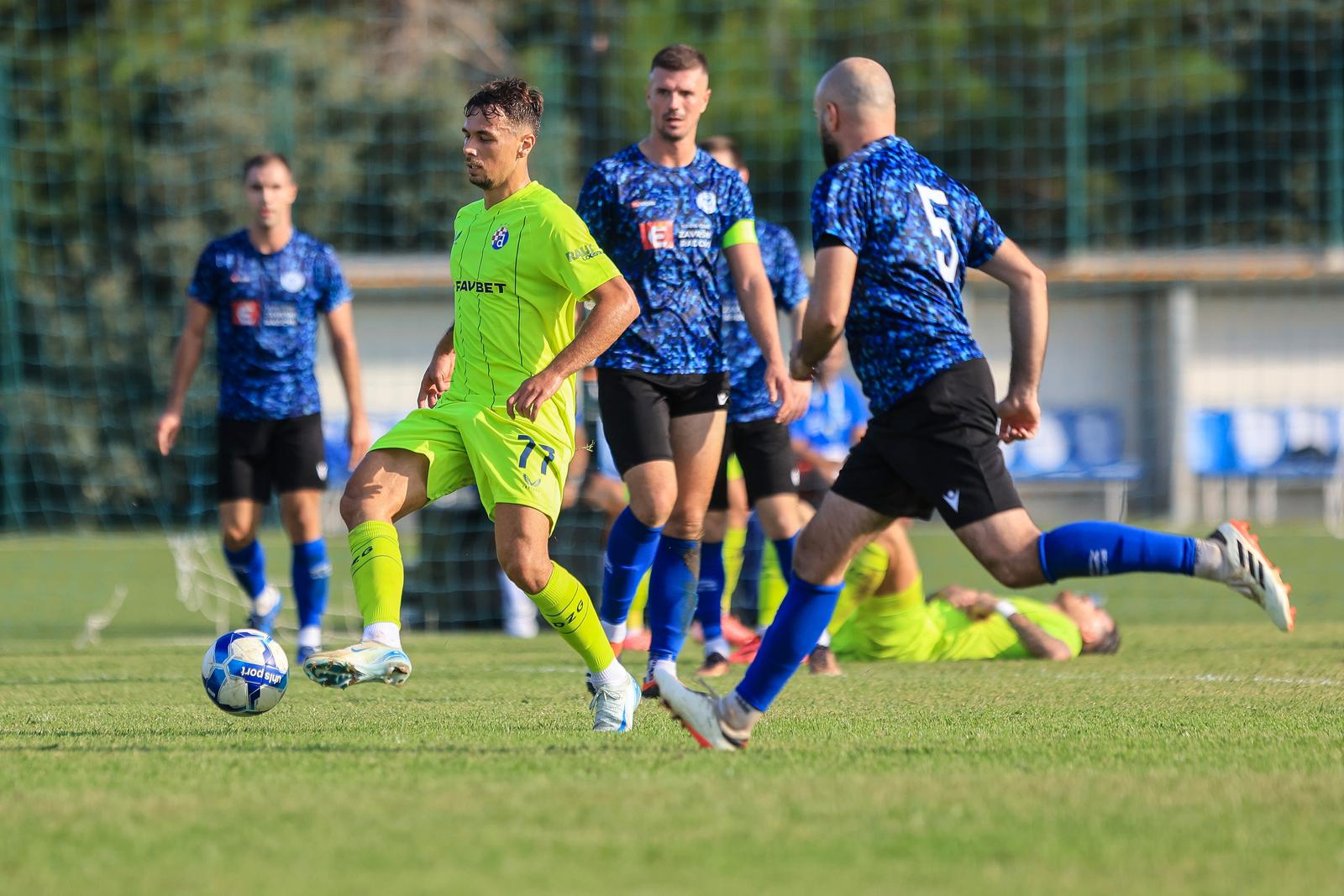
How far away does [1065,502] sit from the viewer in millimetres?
23359

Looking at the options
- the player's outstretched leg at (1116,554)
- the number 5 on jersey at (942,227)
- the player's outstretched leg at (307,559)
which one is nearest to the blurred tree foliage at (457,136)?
the player's outstretched leg at (307,559)

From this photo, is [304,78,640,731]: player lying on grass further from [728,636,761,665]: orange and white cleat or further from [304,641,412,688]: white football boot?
[728,636,761,665]: orange and white cleat

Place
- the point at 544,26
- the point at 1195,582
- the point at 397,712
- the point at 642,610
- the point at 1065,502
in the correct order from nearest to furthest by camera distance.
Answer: the point at 397,712
the point at 642,610
the point at 1195,582
the point at 1065,502
the point at 544,26

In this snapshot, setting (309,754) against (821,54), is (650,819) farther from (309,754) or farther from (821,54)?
(821,54)

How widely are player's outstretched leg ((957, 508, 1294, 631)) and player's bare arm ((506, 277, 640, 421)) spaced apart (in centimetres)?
128

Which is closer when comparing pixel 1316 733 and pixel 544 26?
pixel 1316 733

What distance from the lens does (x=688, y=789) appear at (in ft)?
13.1

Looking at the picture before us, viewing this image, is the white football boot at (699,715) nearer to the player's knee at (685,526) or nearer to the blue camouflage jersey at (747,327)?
the player's knee at (685,526)

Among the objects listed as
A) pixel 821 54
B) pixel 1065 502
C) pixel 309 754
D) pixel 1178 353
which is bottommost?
pixel 1065 502

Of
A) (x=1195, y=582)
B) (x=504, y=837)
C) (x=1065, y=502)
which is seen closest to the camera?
(x=504, y=837)

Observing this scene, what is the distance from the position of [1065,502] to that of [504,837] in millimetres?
20678

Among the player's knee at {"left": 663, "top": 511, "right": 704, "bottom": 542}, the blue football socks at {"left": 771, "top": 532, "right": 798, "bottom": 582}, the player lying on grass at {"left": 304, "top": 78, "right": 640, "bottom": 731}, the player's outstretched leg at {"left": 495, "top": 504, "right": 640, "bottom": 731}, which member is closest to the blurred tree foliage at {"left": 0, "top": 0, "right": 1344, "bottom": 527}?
the blue football socks at {"left": 771, "top": 532, "right": 798, "bottom": 582}

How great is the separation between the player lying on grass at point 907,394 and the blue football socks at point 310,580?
13.6 ft

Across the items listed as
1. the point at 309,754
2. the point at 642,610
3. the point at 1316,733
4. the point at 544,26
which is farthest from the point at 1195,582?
the point at 544,26
